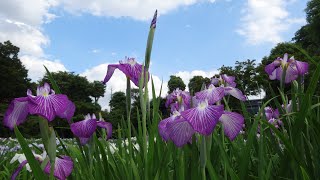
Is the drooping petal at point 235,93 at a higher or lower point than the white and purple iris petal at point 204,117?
higher

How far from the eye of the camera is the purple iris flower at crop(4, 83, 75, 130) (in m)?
1.26

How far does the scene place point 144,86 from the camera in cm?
182

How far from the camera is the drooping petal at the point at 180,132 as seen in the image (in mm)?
1430

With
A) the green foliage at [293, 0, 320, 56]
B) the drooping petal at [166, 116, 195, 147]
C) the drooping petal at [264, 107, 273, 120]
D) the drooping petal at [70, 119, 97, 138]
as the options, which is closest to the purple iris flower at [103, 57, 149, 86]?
the drooping petal at [70, 119, 97, 138]

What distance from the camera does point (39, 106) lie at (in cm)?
127

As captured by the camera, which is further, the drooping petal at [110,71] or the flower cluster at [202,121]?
the drooping petal at [110,71]

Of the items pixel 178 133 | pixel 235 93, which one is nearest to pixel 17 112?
pixel 178 133

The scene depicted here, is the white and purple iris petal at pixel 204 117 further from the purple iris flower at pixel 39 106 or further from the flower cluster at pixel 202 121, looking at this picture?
the purple iris flower at pixel 39 106

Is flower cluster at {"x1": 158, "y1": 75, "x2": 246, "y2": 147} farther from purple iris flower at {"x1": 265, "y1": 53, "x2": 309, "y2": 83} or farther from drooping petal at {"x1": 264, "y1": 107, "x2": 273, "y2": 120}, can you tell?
drooping petal at {"x1": 264, "y1": 107, "x2": 273, "y2": 120}

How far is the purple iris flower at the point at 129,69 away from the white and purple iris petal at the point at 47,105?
0.58m

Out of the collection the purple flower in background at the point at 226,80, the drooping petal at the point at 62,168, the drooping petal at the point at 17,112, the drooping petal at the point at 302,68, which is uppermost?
the drooping petal at the point at 302,68

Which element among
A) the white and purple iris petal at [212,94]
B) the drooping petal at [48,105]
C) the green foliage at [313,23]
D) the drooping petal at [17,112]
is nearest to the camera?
the drooping petal at [48,105]

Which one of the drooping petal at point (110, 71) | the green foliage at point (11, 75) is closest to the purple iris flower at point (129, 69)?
the drooping petal at point (110, 71)

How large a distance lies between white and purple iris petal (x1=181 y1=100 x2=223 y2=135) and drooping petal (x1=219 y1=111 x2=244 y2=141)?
149 mm
